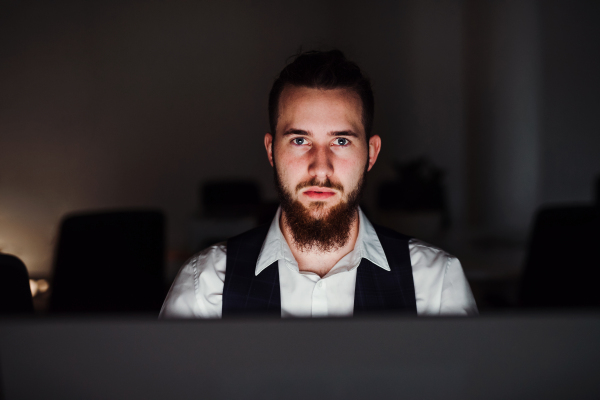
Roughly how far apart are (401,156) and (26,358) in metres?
4.61

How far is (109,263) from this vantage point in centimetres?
171

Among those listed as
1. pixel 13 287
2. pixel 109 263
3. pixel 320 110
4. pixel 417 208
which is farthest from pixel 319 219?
pixel 417 208

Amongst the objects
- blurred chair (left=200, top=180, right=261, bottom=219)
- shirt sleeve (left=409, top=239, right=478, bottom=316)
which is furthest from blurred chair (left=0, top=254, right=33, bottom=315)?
blurred chair (left=200, top=180, right=261, bottom=219)

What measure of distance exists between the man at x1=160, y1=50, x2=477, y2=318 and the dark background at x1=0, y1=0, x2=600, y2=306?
2.07 meters

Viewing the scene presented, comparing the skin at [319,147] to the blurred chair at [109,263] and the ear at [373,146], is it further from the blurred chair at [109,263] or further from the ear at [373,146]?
the blurred chair at [109,263]

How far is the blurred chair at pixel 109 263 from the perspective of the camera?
1.64 metres

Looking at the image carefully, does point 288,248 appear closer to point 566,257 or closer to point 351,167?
point 351,167

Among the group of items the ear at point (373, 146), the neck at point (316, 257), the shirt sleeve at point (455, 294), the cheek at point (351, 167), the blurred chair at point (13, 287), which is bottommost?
the shirt sleeve at point (455, 294)

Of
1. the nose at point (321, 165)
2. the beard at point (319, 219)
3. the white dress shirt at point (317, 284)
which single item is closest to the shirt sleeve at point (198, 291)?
the white dress shirt at point (317, 284)

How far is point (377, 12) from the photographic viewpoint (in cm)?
472

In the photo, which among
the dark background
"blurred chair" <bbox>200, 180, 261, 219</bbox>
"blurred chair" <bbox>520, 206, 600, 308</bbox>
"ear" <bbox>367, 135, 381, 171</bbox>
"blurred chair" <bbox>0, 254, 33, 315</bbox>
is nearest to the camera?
"blurred chair" <bbox>0, 254, 33, 315</bbox>

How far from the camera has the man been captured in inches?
42.9

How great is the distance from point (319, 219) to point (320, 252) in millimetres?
109

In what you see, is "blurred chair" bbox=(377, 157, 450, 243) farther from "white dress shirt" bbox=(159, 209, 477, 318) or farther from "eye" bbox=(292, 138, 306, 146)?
"eye" bbox=(292, 138, 306, 146)
